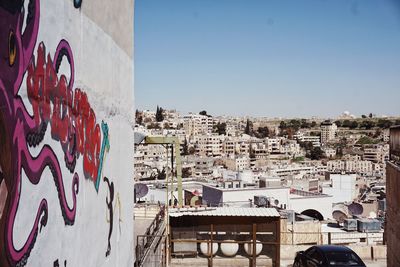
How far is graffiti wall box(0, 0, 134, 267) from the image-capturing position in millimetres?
3320

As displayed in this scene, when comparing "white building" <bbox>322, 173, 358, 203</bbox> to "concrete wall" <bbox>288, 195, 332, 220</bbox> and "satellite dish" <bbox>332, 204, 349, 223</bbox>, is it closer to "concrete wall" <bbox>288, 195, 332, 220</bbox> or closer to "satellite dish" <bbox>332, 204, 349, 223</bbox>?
"concrete wall" <bbox>288, 195, 332, 220</bbox>

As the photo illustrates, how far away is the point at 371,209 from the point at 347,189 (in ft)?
28.9

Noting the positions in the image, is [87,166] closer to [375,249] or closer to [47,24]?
[47,24]

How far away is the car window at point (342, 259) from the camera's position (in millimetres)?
11328

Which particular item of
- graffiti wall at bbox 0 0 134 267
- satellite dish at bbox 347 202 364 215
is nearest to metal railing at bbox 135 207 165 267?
graffiti wall at bbox 0 0 134 267

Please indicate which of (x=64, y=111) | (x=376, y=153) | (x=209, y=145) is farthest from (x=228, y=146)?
(x=64, y=111)

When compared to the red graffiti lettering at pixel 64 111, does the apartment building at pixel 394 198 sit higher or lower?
lower

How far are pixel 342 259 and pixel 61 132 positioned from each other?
8795 mm

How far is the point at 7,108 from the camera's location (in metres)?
3.25

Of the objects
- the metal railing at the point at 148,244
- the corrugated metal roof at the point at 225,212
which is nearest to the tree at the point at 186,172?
the corrugated metal roof at the point at 225,212

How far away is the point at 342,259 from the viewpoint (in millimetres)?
11453

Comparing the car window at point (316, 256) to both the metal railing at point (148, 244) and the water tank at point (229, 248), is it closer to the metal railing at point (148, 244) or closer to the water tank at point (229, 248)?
the metal railing at point (148, 244)

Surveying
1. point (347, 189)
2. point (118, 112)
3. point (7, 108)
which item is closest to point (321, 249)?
point (118, 112)

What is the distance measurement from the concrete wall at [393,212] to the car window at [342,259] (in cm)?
169
